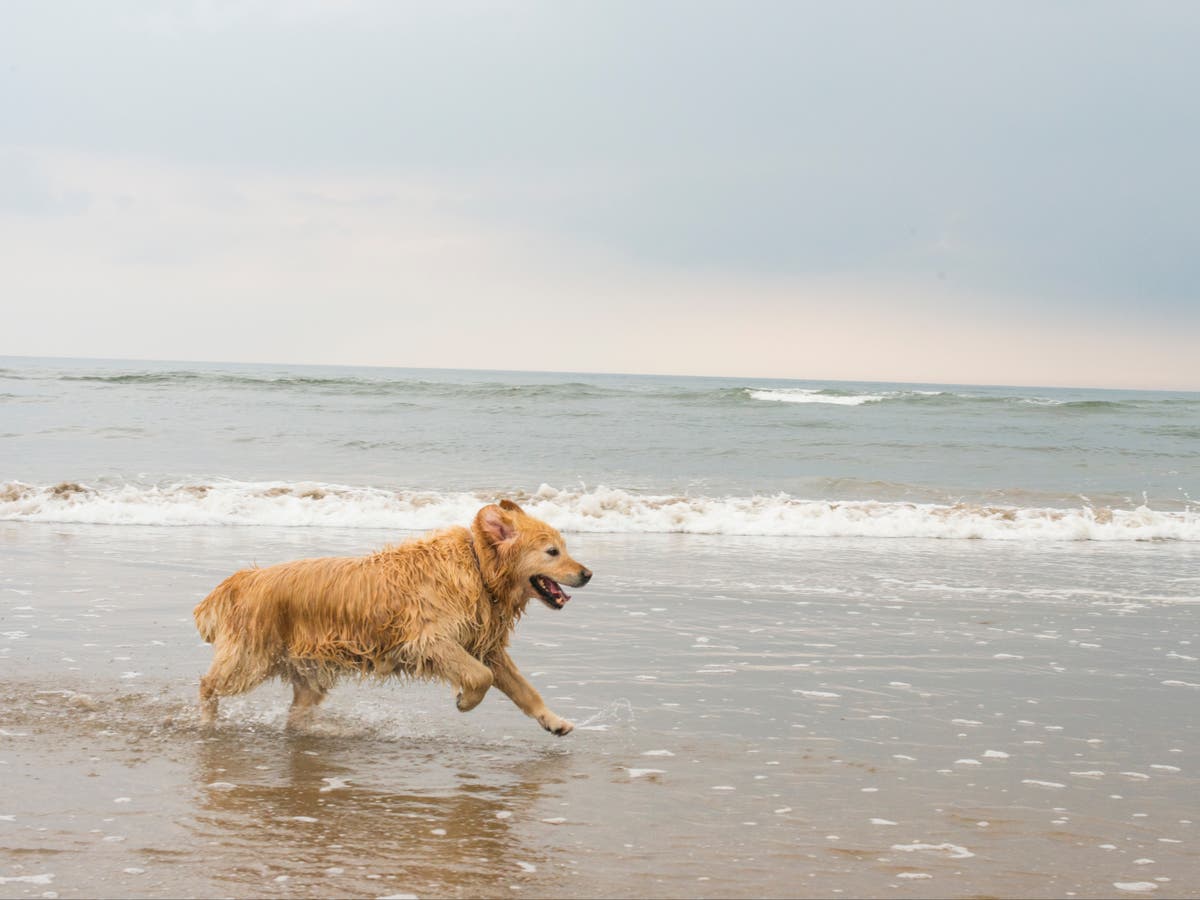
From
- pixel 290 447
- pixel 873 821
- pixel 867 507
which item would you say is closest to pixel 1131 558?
pixel 867 507

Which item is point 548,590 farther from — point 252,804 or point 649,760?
point 252,804

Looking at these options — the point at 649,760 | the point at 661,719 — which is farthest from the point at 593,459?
the point at 649,760

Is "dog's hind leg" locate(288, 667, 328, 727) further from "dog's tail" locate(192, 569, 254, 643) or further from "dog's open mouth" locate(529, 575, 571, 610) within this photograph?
"dog's open mouth" locate(529, 575, 571, 610)

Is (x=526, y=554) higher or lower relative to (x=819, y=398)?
lower

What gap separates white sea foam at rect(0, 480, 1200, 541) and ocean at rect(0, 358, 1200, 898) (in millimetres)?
78

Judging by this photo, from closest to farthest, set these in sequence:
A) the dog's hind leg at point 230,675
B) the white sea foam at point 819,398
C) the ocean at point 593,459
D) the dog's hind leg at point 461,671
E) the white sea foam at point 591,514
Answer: the dog's hind leg at point 461,671 → the dog's hind leg at point 230,675 → the white sea foam at point 591,514 → the ocean at point 593,459 → the white sea foam at point 819,398

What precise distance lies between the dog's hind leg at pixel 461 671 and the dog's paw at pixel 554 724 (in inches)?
12.8

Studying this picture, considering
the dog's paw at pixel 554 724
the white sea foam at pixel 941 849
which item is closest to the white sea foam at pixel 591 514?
the dog's paw at pixel 554 724

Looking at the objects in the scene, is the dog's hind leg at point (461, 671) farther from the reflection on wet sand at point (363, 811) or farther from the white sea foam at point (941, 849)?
the white sea foam at point (941, 849)

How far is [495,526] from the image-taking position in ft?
19.1

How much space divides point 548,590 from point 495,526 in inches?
16.9

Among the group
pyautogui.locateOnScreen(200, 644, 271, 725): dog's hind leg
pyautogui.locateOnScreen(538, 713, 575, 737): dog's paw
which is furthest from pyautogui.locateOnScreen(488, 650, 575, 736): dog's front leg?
pyautogui.locateOnScreen(200, 644, 271, 725): dog's hind leg

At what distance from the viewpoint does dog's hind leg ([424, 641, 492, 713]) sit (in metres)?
5.58

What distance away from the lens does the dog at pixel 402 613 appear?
566 cm
